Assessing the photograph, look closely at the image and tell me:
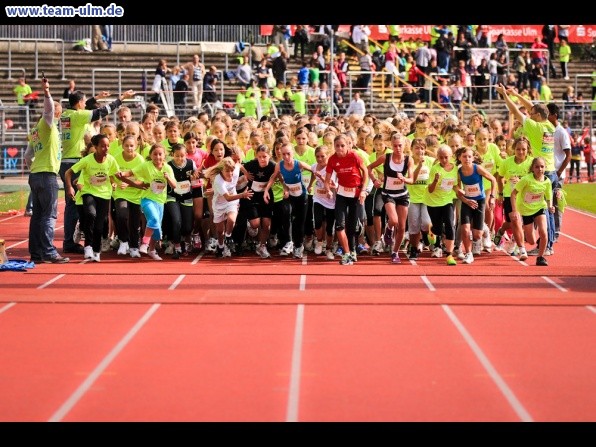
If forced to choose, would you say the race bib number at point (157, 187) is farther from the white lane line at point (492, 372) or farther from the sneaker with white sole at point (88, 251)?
the white lane line at point (492, 372)

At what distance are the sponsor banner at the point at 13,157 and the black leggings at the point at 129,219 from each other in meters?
14.8

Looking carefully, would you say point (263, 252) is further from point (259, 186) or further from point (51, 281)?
Answer: point (51, 281)

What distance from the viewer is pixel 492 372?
8492mm

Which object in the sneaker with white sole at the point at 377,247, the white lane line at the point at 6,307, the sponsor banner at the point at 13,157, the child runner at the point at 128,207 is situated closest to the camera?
the white lane line at the point at 6,307

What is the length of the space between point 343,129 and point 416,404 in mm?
10724

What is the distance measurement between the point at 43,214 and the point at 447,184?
5110 millimetres

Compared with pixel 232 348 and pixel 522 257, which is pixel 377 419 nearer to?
pixel 232 348

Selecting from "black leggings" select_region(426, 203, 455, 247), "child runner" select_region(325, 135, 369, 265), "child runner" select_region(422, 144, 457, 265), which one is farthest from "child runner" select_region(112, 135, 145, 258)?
"black leggings" select_region(426, 203, 455, 247)

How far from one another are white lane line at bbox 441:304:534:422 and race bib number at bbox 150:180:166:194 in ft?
17.1

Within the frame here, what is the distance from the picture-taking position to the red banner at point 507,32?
1602 inches

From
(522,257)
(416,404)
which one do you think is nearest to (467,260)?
(522,257)

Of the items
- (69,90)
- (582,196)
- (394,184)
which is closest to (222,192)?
(394,184)

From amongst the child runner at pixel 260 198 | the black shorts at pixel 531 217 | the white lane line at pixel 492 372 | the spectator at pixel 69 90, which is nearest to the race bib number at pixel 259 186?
the child runner at pixel 260 198

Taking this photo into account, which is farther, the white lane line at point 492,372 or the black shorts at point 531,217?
the black shorts at point 531,217
